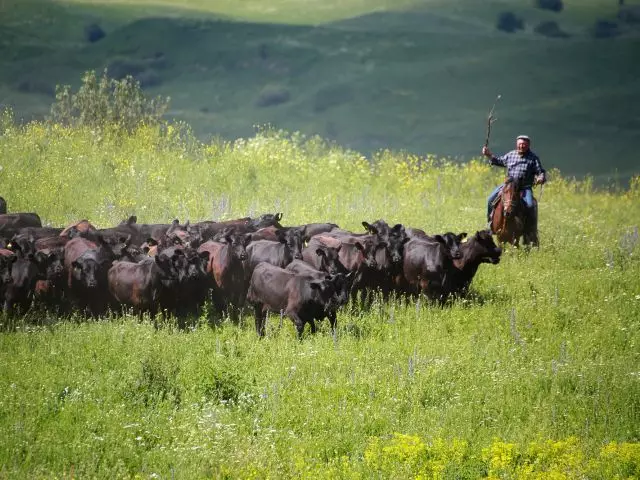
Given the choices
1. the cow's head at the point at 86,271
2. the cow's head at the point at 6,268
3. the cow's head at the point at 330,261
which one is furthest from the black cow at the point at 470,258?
the cow's head at the point at 6,268

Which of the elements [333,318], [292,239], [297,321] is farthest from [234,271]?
[333,318]

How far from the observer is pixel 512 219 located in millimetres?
19625

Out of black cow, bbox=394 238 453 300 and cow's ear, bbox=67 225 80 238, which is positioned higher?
cow's ear, bbox=67 225 80 238

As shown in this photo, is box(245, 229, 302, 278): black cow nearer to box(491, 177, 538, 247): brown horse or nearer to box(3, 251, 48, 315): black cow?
box(3, 251, 48, 315): black cow

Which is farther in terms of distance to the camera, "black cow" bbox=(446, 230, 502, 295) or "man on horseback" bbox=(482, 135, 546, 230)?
"man on horseback" bbox=(482, 135, 546, 230)

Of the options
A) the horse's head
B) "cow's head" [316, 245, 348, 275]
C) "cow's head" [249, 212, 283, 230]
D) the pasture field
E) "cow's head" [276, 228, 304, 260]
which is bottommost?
the pasture field

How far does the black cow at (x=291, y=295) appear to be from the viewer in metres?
13.0

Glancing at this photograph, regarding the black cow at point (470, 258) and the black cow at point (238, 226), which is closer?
the black cow at point (470, 258)

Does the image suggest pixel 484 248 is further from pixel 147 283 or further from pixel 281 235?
pixel 147 283

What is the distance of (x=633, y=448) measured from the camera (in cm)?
911

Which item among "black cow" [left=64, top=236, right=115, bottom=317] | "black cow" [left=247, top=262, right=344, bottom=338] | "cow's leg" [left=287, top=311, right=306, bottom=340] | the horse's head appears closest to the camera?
"black cow" [left=247, top=262, right=344, bottom=338]

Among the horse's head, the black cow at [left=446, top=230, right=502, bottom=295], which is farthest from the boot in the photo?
the black cow at [left=446, top=230, right=502, bottom=295]

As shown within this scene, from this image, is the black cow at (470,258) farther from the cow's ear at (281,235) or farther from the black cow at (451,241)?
the cow's ear at (281,235)

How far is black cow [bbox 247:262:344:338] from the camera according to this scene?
13039mm
